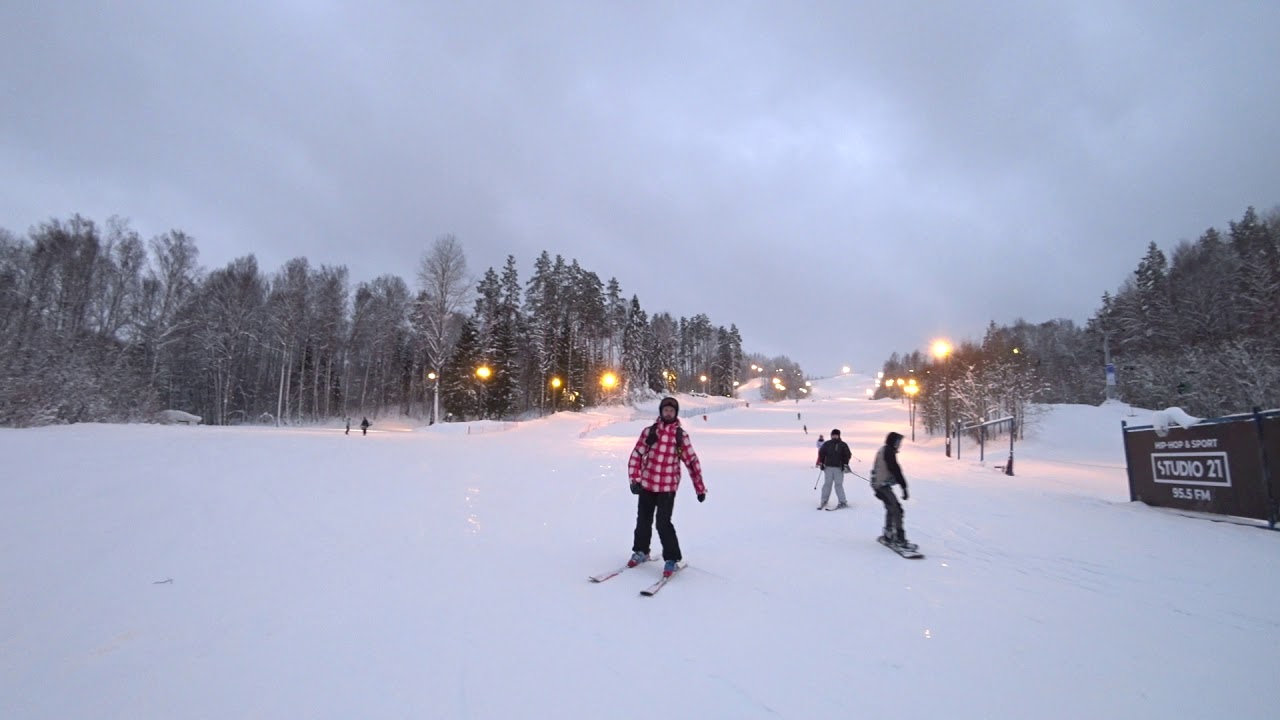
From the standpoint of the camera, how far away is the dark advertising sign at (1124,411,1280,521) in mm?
8383

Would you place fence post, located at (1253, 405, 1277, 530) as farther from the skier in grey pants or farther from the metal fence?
the skier in grey pants

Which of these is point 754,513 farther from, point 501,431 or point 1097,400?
point 1097,400

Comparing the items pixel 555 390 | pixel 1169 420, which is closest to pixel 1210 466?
pixel 1169 420

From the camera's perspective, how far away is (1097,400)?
5572 centimetres

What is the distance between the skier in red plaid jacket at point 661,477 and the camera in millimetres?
5656

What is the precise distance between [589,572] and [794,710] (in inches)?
121

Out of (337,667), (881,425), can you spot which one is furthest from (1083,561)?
(881,425)

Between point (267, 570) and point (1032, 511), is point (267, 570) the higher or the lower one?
the higher one

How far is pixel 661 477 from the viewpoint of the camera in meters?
5.67

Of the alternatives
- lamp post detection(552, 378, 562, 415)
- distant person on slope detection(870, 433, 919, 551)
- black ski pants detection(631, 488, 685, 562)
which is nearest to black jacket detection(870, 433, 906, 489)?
distant person on slope detection(870, 433, 919, 551)

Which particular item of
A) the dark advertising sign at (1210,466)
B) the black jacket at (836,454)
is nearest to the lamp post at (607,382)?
the black jacket at (836,454)

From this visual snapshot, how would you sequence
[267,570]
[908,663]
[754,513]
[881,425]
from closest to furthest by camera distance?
[908,663]
[267,570]
[754,513]
[881,425]

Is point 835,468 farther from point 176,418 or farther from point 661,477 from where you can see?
point 176,418

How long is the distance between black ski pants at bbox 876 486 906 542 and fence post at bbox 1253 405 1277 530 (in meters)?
6.20
